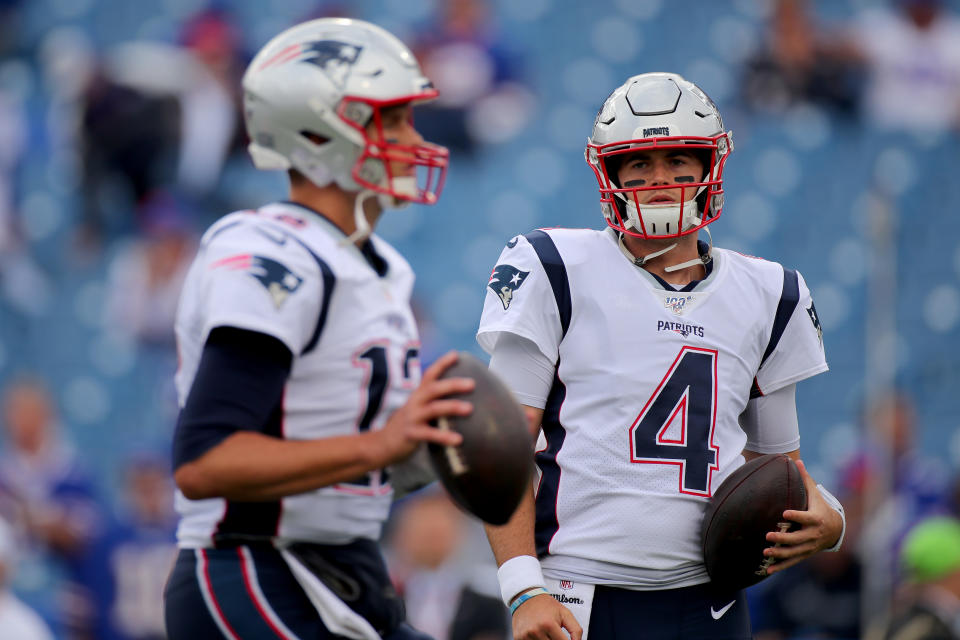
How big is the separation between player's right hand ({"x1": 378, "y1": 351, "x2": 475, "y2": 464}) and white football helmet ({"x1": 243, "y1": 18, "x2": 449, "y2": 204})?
1.69ft

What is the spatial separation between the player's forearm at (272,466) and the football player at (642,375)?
64 centimetres

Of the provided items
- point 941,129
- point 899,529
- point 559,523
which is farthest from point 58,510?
point 941,129

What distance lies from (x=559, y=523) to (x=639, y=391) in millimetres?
351

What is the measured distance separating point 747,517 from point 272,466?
108 centimetres

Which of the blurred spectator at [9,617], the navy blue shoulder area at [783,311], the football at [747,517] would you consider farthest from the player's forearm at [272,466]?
the blurred spectator at [9,617]

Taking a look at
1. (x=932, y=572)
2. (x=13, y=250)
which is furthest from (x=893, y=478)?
(x=13, y=250)

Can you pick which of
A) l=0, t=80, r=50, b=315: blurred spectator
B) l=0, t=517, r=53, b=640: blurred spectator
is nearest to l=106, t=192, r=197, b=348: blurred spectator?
l=0, t=80, r=50, b=315: blurred spectator

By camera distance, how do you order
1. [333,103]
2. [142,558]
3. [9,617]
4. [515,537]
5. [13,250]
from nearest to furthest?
[333,103] → [515,537] → [9,617] → [142,558] → [13,250]

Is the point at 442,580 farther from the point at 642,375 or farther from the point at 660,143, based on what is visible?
the point at 660,143

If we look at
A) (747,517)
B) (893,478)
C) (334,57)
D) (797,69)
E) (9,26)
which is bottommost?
(893,478)

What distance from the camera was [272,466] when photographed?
2240mm

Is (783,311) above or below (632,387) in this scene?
above

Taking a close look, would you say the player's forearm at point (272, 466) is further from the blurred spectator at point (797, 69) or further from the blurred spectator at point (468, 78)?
the blurred spectator at point (797, 69)

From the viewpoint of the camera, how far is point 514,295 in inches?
112
